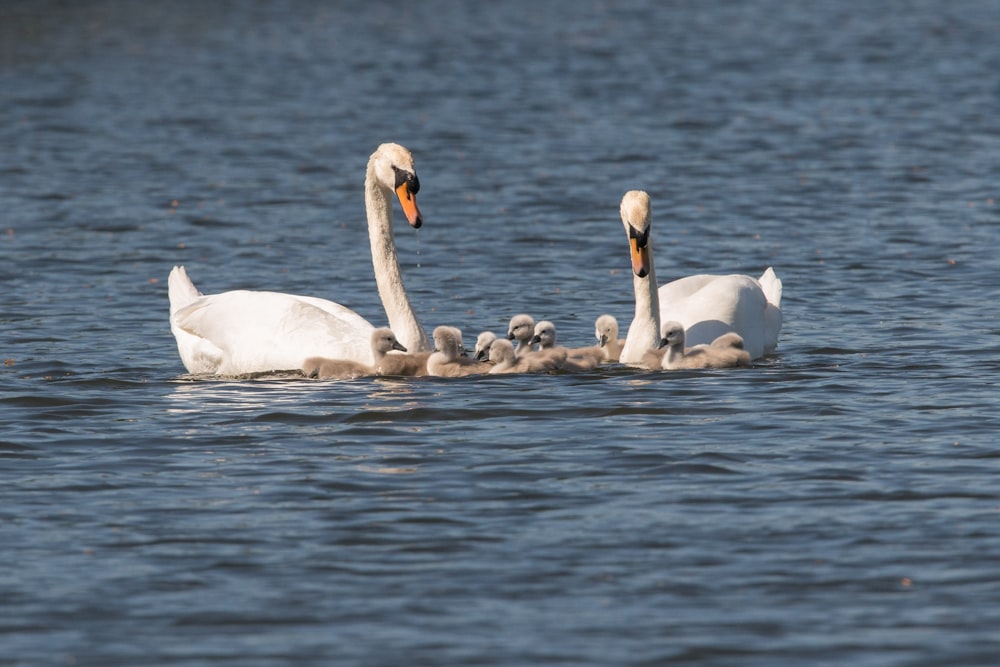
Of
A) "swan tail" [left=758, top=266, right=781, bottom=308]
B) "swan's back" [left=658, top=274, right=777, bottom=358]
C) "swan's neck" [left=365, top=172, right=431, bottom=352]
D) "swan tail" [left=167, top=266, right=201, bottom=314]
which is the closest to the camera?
"swan's neck" [left=365, top=172, right=431, bottom=352]

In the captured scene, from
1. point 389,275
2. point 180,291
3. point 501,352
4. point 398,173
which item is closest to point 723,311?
point 501,352

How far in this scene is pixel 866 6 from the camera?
50.9 m

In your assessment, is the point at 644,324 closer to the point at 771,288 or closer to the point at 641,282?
the point at 641,282

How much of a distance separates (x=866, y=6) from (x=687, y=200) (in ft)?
97.0

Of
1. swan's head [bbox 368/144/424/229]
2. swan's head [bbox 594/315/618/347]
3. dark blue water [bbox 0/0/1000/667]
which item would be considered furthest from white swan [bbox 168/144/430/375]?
swan's head [bbox 594/315/618/347]

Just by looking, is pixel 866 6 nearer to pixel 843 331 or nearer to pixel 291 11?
pixel 291 11

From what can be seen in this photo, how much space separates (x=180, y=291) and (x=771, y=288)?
4981 mm

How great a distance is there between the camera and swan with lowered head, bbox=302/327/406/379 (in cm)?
1364

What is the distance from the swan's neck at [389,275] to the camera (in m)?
14.2

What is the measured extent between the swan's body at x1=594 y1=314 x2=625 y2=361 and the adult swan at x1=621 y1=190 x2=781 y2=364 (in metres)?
0.17

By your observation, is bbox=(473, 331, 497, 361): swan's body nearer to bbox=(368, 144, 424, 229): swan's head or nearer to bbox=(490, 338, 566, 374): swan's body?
bbox=(490, 338, 566, 374): swan's body

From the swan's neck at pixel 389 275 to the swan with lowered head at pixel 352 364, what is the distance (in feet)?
1.17

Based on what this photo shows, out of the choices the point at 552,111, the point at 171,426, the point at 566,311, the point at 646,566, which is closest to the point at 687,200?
the point at 566,311

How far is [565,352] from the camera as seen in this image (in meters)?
14.1
